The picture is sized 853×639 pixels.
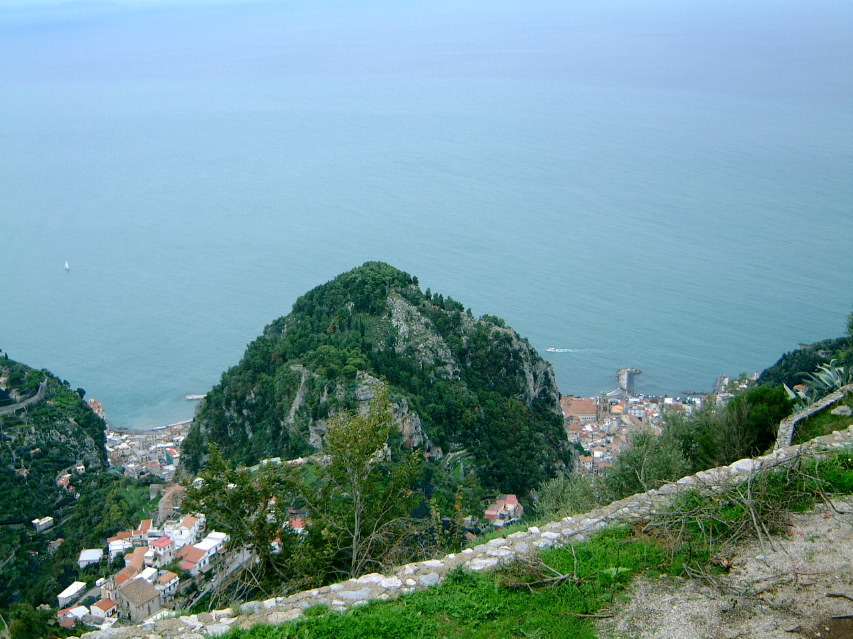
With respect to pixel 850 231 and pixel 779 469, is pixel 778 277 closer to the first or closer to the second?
pixel 850 231

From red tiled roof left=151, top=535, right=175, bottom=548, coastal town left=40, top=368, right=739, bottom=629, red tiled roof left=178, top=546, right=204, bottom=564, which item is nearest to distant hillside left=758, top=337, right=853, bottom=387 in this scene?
coastal town left=40, top=368, right=739, bottom=629

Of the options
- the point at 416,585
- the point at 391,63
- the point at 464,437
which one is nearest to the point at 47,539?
the point at 464,437

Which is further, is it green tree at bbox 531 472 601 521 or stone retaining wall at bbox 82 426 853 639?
green tree at bbox 531 472 601 521

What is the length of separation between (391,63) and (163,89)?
41.5m

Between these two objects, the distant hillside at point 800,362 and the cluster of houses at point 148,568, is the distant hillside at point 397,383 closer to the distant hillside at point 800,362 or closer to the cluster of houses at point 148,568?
the cluster of houses at point 148,568

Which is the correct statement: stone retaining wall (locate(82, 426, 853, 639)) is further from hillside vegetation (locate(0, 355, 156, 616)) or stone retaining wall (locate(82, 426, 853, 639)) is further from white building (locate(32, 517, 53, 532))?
white building (locate(32, 517, 53, 532))

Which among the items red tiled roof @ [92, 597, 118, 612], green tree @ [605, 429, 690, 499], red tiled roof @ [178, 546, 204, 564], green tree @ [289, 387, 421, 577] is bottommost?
red tiled roof @ [92, 597, 118, 612]

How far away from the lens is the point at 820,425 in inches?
479

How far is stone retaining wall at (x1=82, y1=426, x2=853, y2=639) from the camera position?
736 cm

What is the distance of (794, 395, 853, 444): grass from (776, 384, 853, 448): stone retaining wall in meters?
0.06

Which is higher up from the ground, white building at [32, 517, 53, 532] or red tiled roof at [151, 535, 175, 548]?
red tiled roof at [151, 535, 175, 548]

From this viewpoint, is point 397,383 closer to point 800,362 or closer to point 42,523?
point 42,523

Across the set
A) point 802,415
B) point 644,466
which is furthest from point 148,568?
point 802,415

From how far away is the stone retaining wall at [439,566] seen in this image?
7.36 m
